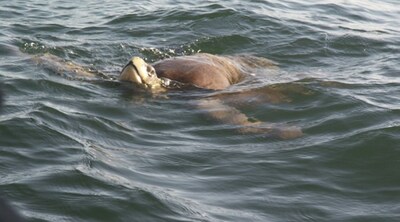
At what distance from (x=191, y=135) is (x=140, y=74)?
1167 mm

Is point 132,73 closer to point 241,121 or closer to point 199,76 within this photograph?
point 199,76

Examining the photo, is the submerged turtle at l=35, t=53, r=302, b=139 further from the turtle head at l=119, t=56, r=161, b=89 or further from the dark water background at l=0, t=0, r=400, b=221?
the dark water background at l=0, t=0, r=400, b=221

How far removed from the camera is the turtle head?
6.36m

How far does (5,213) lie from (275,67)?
23.6 feet

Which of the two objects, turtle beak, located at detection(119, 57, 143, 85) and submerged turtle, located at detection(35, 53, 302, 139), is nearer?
submerged turtle, located at detection(35, 53, 302, 139)

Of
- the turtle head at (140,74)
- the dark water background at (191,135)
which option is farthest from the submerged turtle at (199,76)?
the dark water background at (191,135)

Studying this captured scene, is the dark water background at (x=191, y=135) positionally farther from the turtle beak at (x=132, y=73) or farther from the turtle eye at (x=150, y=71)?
the turtle eye at (x=150, y=71)

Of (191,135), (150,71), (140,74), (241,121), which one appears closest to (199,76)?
(150,71)

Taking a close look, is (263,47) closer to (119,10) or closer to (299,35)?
(299,35)

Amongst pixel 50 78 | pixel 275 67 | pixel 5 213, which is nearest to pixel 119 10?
pixel 275 67

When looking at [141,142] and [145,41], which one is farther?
[145,41]

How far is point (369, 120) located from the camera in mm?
6004

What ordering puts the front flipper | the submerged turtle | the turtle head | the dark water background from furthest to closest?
the turtle head < the submerged turtle < the front flipper < the dark water background

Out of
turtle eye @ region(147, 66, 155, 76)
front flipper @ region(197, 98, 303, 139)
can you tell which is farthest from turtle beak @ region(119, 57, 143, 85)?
front flipper @ region(197, 98, 303, 139)
